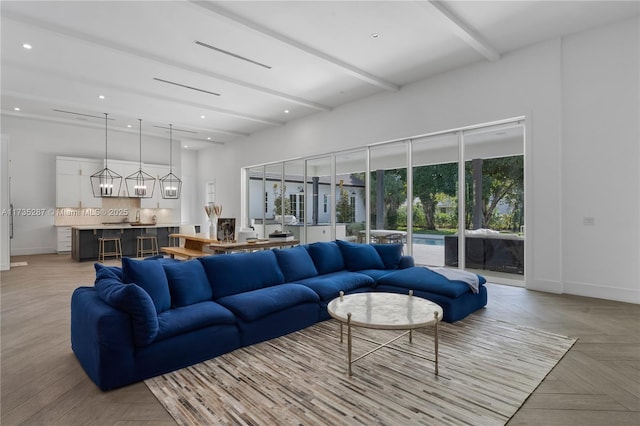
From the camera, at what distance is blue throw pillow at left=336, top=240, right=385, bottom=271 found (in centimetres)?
483

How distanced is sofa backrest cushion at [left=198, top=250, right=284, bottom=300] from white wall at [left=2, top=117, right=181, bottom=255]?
330 inches

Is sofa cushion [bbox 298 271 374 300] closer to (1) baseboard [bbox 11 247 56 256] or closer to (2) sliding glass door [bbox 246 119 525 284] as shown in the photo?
(2) sliding glass door [bbox 246 119 525 284]

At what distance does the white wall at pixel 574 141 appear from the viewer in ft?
14.8

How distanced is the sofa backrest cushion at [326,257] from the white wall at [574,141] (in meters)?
2.95

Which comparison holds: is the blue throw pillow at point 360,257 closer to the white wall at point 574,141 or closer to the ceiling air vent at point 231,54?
the white wall at point 574,141

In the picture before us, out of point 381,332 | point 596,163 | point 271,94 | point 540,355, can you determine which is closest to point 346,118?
point 271,94

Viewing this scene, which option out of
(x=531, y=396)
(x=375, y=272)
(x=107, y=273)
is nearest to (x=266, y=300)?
(x=107, y=273)

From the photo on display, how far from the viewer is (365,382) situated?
2.49 metres

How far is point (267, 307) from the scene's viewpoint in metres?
3.23

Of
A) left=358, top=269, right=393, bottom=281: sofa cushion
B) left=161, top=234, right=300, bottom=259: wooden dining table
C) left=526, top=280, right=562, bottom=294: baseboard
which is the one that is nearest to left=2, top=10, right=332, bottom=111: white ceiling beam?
left=161, top=234, right=300, bottom=259: wooden dining table

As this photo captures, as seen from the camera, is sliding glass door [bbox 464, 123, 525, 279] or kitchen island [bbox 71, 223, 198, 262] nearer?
sliding glass door [bbox 464, 123, 525, 279]

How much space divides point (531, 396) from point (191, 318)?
2.52 meters

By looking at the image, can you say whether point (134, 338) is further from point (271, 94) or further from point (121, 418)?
point (271, 94)

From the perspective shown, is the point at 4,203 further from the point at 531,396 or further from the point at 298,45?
the point at 531,396
